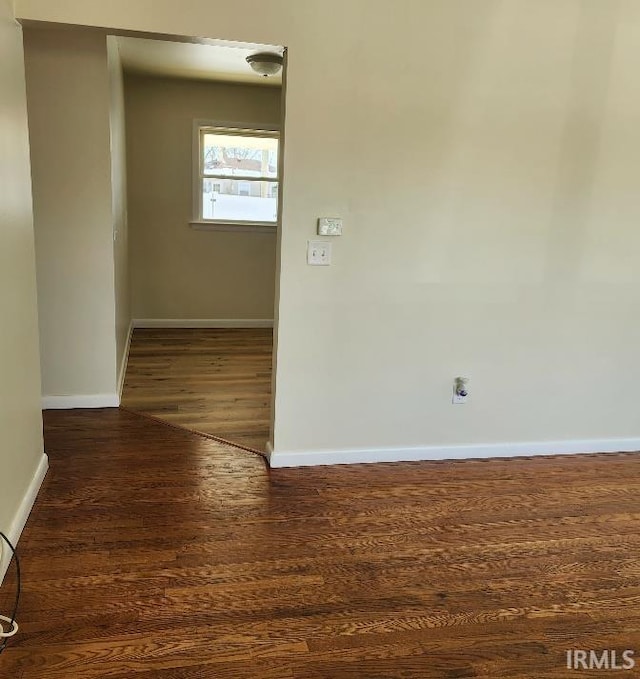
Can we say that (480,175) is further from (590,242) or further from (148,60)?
(148,60)

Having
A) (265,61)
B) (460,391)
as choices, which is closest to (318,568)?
(460,391)

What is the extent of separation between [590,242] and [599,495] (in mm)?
1269

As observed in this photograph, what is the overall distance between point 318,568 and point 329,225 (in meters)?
1.48

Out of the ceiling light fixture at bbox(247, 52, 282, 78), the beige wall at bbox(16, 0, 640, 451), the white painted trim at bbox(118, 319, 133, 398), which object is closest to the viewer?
the beige wall at bbox(16, 0, 640, 451)

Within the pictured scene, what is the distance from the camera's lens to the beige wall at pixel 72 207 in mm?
3311

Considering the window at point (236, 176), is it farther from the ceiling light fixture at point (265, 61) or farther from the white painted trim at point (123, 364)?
the white painted trim at point (123, 364)

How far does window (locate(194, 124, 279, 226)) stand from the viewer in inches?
227

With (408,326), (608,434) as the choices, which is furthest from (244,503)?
(608,434)

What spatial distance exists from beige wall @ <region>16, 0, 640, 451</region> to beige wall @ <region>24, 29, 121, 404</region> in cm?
117

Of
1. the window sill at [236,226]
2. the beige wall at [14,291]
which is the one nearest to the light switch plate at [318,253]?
the beige wall at [14,291]

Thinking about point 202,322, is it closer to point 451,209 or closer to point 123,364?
point 123,364

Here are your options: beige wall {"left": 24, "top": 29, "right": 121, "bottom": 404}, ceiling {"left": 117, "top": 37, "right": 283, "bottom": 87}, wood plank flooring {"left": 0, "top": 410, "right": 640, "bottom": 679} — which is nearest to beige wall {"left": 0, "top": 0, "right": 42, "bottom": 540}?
wood plank flooring {"left": 0, "top": 410, "right": 640, "bottom": 679}

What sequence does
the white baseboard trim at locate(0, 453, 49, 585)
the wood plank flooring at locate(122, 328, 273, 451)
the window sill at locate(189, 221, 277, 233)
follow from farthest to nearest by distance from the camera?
the window sill at locate(189, 221, 277, 233)
the wood plank flooring at locate(122, 328, 273, 451)
the white baseboard trim at locate(0, 453, 49, 585)

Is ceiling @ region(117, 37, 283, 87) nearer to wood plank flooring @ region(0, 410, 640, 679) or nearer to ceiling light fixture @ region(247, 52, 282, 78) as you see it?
ceiling light fixture @ region(247, 52, 282, 78)
